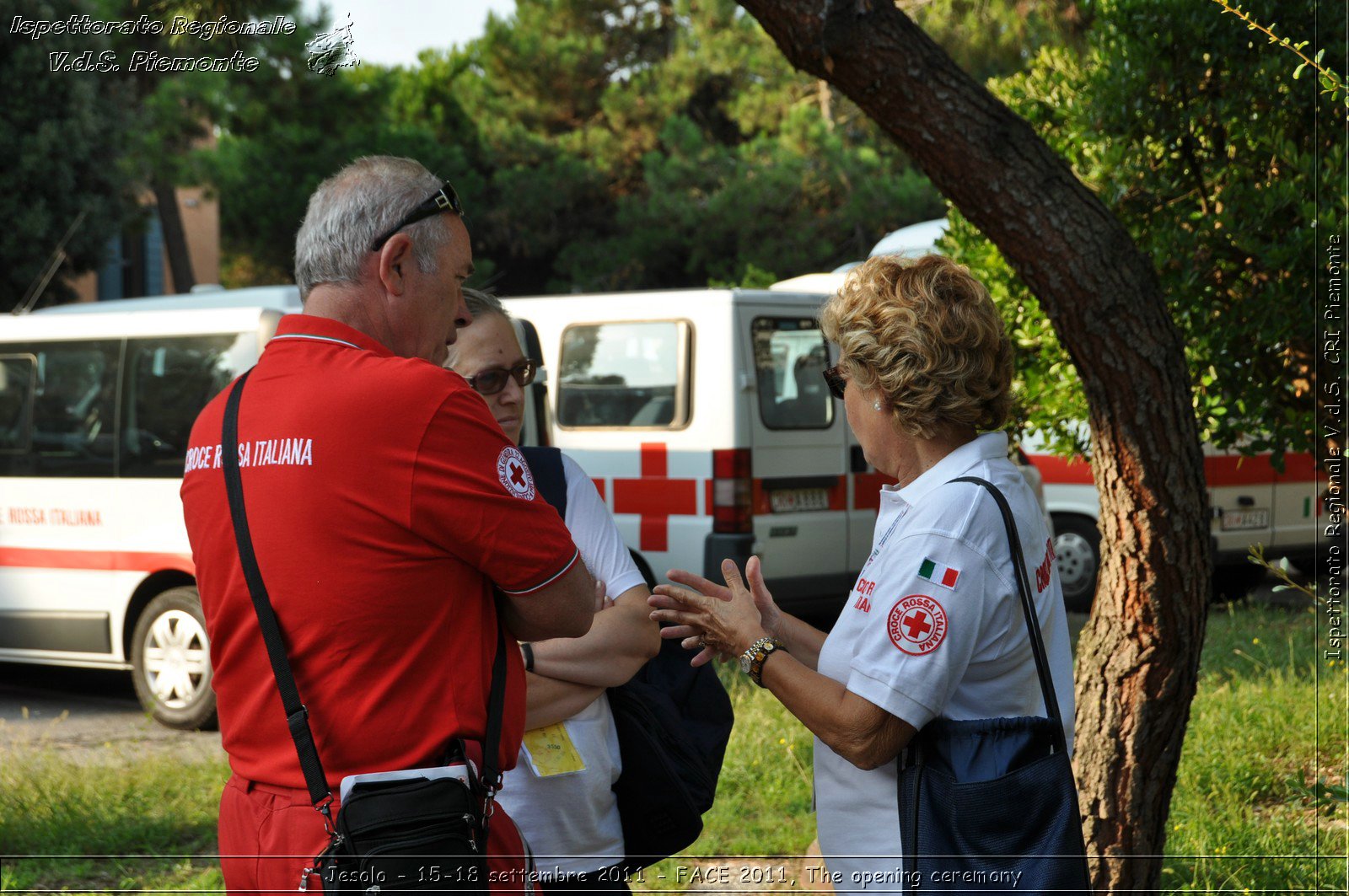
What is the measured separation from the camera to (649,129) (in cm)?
2631

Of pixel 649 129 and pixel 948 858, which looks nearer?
pixel 948 858

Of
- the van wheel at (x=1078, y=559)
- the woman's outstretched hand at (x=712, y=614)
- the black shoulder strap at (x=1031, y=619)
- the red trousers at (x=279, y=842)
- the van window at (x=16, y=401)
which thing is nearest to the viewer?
the red trousers at (x=279, y=842)

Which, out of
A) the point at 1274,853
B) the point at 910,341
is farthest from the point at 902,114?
the point at 1274,853

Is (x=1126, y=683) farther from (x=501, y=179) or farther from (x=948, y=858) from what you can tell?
(x=501, y=179)

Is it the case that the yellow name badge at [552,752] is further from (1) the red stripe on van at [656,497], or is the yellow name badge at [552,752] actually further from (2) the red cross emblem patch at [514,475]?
(1) the red stripe on van at [656,497]

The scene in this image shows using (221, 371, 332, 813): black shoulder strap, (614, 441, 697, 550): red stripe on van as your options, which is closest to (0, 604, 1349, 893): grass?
(614, 441, 697, 550): red stripe on van

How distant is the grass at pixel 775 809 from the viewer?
4.29 meters

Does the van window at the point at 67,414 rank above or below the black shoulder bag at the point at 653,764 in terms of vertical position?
above

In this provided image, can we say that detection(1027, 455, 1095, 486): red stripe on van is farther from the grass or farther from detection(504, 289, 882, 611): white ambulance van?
the grass

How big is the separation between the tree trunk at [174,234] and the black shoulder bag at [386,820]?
1979 cm

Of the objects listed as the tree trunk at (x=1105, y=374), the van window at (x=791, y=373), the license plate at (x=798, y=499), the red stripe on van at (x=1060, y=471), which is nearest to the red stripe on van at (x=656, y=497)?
the license plate at (x=798, y=499)

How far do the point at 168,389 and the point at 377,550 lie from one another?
20.8ft

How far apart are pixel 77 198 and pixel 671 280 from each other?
12.2 m

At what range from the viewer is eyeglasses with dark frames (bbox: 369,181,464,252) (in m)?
1.94
